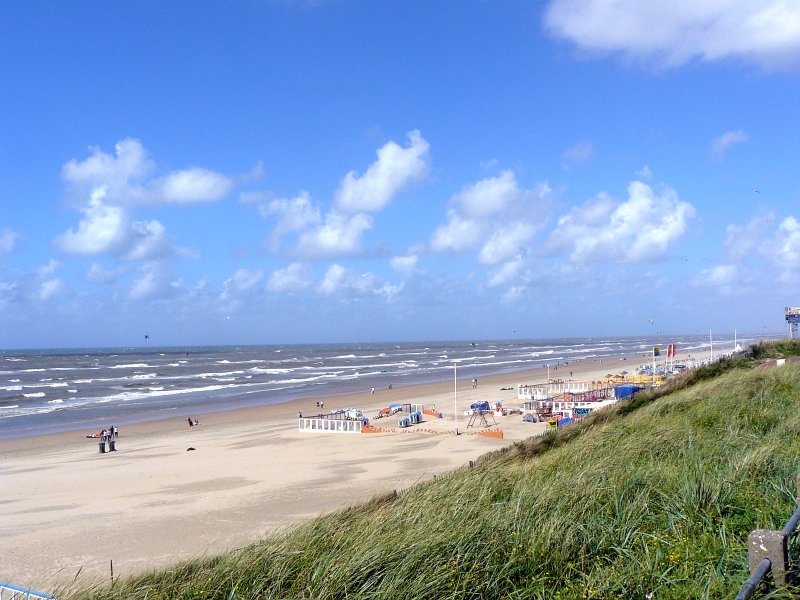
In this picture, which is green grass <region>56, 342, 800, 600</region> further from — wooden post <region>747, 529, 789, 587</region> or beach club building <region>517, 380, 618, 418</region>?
beach club building <region>517, 380, 618, 418</region>

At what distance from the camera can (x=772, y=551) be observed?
3.28 metres

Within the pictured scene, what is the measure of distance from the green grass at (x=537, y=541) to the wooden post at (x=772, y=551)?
365mm

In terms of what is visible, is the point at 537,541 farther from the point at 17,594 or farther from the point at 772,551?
the point at 17,594

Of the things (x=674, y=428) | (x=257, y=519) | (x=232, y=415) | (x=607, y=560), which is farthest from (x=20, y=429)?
(x=607, y=560)

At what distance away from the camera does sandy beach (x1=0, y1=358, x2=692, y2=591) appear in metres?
12.5

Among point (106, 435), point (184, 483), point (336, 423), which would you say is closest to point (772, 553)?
point (184, 483)

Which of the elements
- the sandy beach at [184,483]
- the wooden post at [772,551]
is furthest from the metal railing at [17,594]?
the wooden post at [772,551]

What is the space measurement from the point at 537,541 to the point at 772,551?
1509 millimetres

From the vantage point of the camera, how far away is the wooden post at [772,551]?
326 cm

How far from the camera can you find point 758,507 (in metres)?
4.97

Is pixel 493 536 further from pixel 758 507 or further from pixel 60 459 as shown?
pixel 60 459

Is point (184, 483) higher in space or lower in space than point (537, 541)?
lower

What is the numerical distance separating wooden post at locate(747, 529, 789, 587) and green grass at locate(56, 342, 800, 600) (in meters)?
0.36

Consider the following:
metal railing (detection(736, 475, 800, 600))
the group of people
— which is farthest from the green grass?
the group of people
